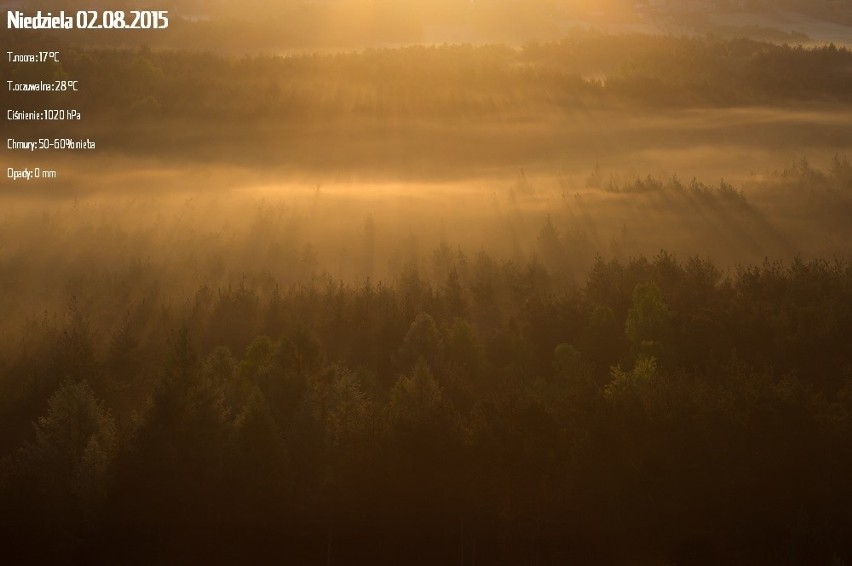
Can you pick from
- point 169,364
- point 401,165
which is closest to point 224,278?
point 169,364

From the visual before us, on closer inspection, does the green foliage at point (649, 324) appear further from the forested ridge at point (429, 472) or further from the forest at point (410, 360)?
the forested ridge at point (429, 472)

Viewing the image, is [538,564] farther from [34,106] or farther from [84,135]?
[84,135]

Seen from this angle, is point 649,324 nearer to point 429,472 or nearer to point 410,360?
point 410,360

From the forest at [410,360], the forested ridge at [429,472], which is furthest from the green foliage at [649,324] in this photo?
the forested ridge at [429,472]

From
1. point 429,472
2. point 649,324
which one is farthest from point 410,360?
point 429,472

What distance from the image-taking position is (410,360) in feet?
124

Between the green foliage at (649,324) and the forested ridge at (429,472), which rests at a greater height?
the green foliage at (649,324)

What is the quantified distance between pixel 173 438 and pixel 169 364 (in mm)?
1908

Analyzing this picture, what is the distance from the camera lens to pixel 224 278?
61.2 m

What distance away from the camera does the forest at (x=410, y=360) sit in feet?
74.5

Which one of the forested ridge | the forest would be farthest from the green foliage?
the forested ridge

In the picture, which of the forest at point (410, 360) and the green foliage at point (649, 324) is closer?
the forest at point (410, 360)

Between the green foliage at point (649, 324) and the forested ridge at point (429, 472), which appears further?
the green foliage at point (649, 324)

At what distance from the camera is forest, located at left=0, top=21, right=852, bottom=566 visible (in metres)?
22.7
